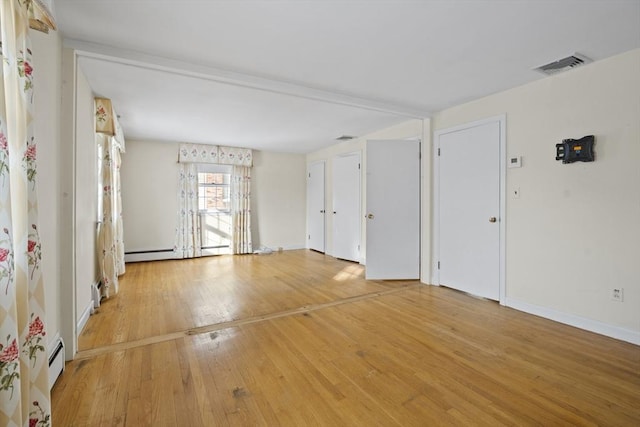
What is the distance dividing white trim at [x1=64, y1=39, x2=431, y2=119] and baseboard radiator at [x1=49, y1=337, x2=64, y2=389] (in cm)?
214

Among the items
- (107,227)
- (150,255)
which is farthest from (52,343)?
(150,255)

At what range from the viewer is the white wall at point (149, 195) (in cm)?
543

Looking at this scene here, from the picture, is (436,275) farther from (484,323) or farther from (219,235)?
(219,235)

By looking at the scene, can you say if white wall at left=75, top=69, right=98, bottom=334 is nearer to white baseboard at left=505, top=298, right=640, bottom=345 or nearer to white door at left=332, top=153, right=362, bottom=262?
white door at left=332, top=153, right=362, bottom=262

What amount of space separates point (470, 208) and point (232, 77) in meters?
3.03

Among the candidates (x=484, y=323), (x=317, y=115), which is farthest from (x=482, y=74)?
(x=484, y=323)

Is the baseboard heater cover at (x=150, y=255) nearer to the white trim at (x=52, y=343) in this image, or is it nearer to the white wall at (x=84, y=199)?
the white wall at (x=84, y=199)

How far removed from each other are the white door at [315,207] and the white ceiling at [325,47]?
9.70ft

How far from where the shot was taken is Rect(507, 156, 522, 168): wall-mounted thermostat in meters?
3.05

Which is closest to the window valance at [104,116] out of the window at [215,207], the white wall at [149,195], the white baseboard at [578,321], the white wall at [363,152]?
the white wall at [149,195]

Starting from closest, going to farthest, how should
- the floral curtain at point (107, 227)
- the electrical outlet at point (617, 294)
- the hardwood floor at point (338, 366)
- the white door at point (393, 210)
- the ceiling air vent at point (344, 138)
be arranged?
the hardwood floor at point (338, 366)
the electrical outlet at point (617, 294)
the floral curtain at point (107, 227)
the white door at point (393, 210)
the ceiling air vent at point (344, 138)

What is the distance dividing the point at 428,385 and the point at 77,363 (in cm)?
240

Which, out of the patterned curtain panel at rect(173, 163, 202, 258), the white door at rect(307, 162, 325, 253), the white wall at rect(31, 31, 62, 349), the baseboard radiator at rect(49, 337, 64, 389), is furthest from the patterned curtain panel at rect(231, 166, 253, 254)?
the baseboard radiator at rect(49, 337, 64, 389)

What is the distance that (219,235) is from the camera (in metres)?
6.27
